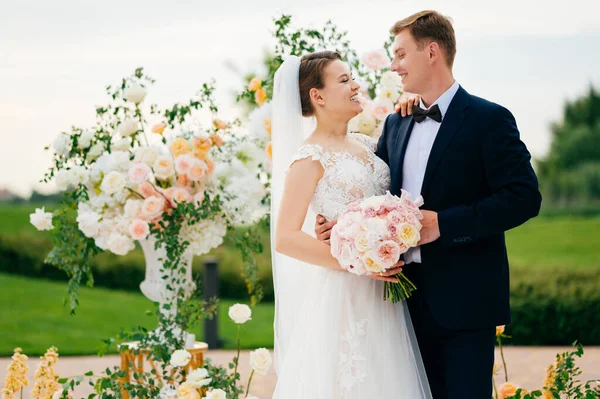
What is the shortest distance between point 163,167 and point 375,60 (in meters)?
1.46

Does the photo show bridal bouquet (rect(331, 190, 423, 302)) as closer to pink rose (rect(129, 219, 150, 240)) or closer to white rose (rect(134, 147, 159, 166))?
pink rose (rect(129, 219, 150, 240))

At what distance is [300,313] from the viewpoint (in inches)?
147

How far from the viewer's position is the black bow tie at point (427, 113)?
337 centimetres

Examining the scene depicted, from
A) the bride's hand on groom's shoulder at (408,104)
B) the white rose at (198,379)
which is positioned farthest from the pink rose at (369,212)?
the white rose at (198,379)

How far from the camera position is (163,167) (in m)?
4.56

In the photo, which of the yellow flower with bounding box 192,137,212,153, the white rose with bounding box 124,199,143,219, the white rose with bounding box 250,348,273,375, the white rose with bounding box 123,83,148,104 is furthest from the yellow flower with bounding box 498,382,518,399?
Result: the white rose with bounding box 123,83,148,104

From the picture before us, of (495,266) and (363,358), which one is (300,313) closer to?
(363,358)

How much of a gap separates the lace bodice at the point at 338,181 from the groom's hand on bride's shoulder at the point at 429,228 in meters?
Answer: 0.45

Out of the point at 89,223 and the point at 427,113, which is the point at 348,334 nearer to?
the point at 427,113

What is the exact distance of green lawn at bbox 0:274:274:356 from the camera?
9766 mm

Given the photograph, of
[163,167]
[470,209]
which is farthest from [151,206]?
[470,209]

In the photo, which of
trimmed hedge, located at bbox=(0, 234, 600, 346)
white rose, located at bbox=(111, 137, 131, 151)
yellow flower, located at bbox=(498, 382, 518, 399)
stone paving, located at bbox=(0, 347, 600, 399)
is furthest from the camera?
trimmed hedge, located at bbox=(0, 234, 600, 346)

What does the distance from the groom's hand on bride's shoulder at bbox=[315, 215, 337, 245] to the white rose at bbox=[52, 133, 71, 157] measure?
6.77 ft

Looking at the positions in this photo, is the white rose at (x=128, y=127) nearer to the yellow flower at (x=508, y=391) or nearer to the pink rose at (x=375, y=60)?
the pink rose at (x=375, y=60)
